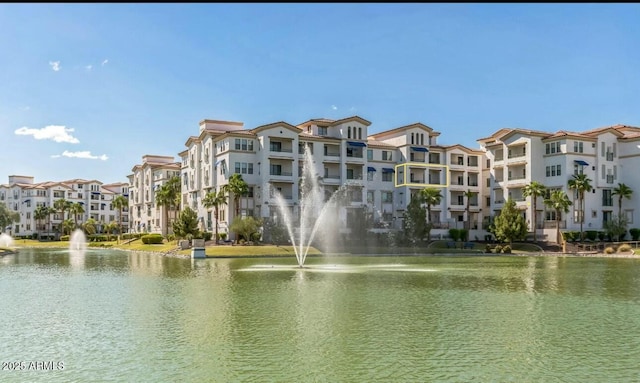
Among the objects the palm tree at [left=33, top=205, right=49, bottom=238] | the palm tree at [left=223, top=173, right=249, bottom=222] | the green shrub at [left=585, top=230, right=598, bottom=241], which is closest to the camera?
the palm tree at [left=223, top=173, right=249, bottom=222]

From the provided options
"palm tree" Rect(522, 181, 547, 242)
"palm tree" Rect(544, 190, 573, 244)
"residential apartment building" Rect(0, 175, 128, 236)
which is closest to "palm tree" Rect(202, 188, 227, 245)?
"palm tree" Rect(522, 181, 547, 242)

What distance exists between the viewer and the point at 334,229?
88500 mm

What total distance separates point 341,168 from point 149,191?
5387 cm

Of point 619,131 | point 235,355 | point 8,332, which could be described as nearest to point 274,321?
point 235,355

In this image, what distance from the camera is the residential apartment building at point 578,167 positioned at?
295 ft

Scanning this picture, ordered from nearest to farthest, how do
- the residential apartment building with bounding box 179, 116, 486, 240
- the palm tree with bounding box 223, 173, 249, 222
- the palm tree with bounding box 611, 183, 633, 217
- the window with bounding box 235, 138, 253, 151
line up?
the palm tree with bounding box 223, 173, 249, 222 < the residential apartment building with bounding box 179, 116, 486, 240 < the window with bounding box 235, 138, 253, 151 < the palm tree with bounding box 611, 183, 633, 217

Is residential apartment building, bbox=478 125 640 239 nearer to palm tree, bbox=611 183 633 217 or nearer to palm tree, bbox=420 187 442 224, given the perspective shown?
palm tree, bbox=611 183 633 217

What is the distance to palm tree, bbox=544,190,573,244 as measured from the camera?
83.6 metres

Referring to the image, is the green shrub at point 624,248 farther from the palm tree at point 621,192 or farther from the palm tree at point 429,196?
the palm tree at point 429,196

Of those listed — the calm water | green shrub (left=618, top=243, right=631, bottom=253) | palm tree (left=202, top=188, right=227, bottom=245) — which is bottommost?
green shrub (left=618, top=243, right=631, bottom=253)

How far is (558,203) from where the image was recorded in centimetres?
8381

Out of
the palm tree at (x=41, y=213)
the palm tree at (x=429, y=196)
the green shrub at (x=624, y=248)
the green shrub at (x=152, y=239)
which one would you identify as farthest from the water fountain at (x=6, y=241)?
the green shrub at (x=624, y=248)

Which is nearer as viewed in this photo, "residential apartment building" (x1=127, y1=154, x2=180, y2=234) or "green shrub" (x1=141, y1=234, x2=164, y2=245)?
"green shrub" (x1=141, y1=234, x2=164, y2=245)

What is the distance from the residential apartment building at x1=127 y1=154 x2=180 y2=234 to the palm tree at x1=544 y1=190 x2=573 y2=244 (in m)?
71.6
